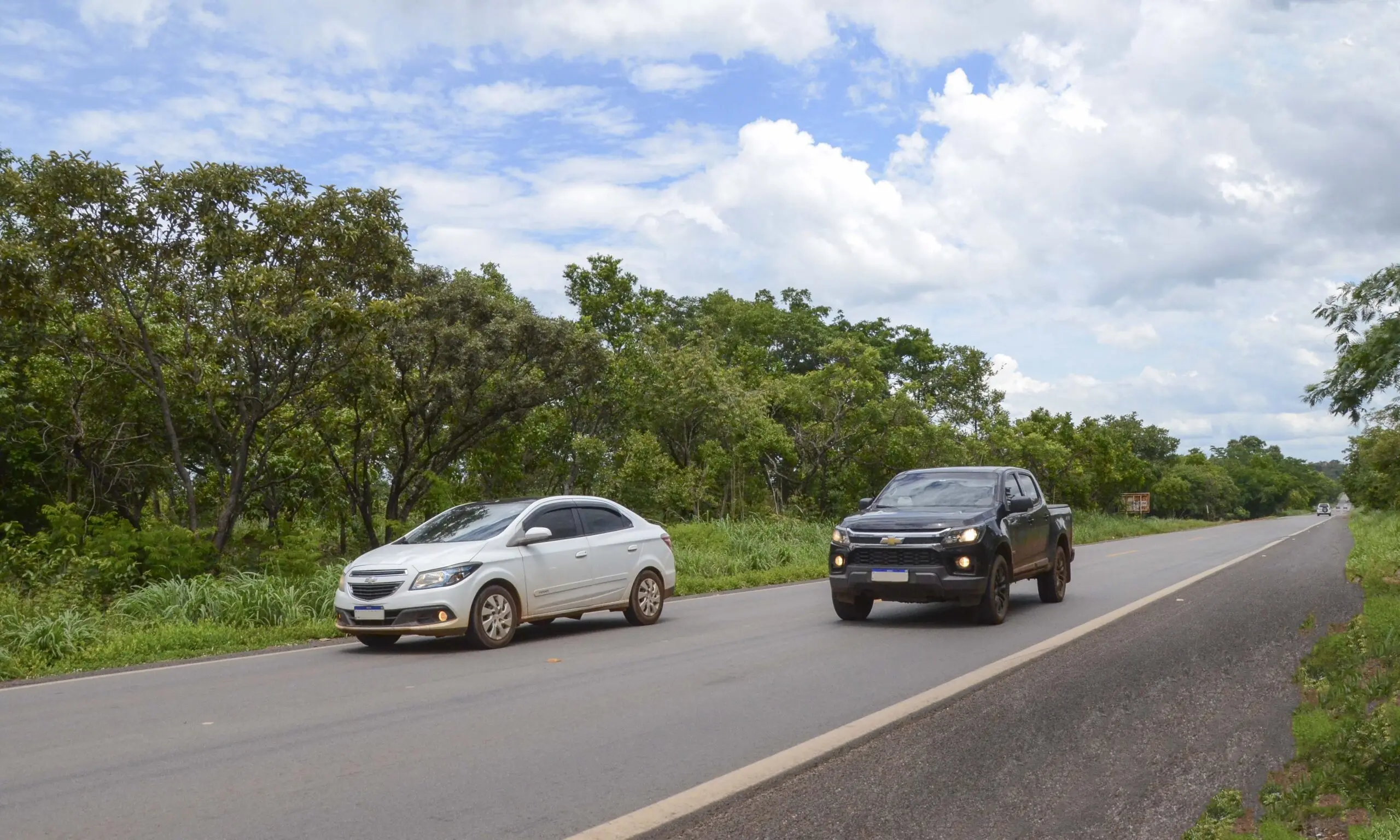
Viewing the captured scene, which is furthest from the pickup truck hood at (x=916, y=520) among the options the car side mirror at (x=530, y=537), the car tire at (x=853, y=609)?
the car side mirror at (x=530, y=537)

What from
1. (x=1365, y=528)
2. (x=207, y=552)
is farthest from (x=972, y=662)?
(x=1365, y=528)

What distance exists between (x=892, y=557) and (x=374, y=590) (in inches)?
215

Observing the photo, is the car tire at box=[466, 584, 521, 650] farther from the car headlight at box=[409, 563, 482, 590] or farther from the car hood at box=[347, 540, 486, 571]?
the car hood at box=[347, 540, 486, 571]

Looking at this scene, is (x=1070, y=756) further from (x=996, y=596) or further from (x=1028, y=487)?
(x=1028, y=487)

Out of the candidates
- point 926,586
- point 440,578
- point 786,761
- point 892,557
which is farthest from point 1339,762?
point 440,578

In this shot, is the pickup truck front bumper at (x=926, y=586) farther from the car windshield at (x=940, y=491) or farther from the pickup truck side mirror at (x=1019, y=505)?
the pickup truck side mirror at (x=1019, y=505)

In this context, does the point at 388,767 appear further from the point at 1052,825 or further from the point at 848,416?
the point at 848,416

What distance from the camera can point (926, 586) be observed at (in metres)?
12.4

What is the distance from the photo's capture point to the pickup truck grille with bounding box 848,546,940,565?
490 inches

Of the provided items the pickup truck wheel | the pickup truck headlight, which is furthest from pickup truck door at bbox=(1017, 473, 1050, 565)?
the pickup truck headlight

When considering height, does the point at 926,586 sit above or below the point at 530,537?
below

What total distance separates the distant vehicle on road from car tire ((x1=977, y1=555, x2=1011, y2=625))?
3.71 m

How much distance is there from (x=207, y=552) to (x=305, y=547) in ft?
4.84

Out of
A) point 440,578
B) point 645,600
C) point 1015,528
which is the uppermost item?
point 1015,528
